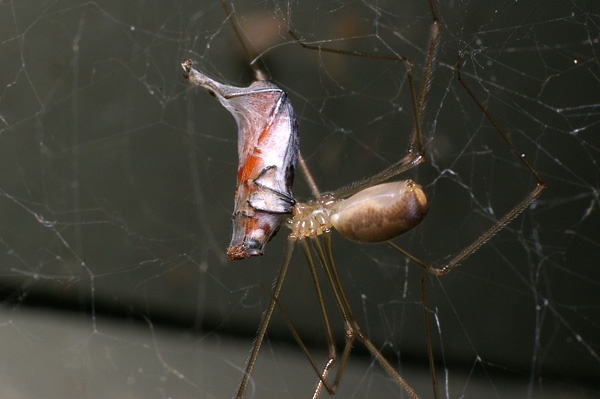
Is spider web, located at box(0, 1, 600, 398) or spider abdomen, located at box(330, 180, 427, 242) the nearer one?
spider abdomen, located at box(330, 180, 427, 242)

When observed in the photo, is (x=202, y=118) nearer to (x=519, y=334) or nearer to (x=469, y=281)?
(x=469, y=281)

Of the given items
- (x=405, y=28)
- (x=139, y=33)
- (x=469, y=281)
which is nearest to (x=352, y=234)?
(x=405, y=28)

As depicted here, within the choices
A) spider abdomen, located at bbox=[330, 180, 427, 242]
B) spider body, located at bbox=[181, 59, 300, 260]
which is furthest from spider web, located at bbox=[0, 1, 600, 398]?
spider abdomen, located at bbox=[330, 180, 427, 242]

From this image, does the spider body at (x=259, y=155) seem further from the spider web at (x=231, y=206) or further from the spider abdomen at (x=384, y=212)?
the spider web at (x=231, y=206)

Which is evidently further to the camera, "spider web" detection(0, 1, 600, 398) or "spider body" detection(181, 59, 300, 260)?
"spider web" detection(0, 1, 600, 398)

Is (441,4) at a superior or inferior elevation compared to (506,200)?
superior

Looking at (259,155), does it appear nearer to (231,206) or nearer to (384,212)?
(384,212)

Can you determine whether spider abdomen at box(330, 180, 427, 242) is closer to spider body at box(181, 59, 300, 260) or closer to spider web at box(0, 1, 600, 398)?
spider body at box(181, 59, 300, 260)

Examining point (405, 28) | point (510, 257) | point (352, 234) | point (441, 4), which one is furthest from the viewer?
point (510, 257)

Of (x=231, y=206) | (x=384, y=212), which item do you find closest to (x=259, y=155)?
(x=384, y=212)
